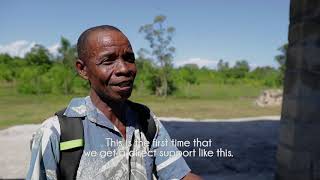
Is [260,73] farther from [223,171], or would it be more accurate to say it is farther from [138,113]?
[138,113]

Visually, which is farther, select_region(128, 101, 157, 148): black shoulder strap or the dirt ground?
the dirt ground

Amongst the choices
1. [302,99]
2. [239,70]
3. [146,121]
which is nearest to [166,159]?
[146,121]

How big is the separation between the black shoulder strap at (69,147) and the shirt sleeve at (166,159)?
297 mm

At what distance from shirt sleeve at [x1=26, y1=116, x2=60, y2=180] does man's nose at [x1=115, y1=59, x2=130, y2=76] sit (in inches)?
10.9

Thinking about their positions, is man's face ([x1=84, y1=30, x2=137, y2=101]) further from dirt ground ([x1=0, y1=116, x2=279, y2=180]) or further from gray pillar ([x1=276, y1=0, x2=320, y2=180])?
dirt ground ([x1=0, y1=116, x2=279, y2=180])

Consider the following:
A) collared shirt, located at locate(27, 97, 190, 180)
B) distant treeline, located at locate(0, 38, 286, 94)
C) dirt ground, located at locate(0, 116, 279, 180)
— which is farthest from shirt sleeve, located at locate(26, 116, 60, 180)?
distant treeline, located at locate(0, 38, 286, 94)

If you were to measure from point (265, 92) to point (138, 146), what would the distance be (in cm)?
1755

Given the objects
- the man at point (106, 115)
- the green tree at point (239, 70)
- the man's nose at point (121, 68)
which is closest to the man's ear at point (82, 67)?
the man at point (106, 115)

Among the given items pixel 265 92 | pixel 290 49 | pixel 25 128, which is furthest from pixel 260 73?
pixel 290 49

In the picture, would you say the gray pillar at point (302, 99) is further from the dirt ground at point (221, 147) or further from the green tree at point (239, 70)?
the green tree at point (239, 70)

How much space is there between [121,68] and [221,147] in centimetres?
615

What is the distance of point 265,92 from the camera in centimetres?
1833

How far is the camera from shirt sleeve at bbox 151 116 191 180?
149 centimetres

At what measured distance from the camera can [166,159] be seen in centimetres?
150
